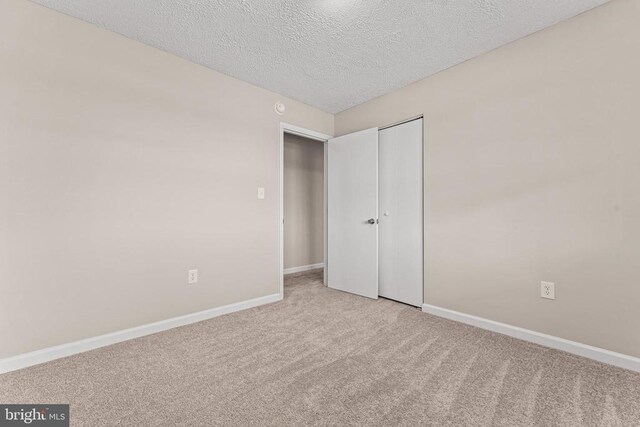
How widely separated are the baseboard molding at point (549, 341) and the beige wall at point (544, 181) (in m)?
0.05

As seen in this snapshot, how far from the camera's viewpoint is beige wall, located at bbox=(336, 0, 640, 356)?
5.77 feet

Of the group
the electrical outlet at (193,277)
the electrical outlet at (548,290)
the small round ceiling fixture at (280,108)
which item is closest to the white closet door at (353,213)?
the small round ceiling fixture at (280,108)

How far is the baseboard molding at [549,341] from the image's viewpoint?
173 centimetres

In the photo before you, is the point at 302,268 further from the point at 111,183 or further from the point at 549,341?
the point at 549,341

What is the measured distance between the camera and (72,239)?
194 centimetres

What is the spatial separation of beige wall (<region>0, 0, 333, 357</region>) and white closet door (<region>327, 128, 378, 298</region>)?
1140 mm

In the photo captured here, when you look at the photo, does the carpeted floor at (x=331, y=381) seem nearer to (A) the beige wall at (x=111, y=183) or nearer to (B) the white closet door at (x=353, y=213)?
(A) the beige wall at (x=111, y=183)

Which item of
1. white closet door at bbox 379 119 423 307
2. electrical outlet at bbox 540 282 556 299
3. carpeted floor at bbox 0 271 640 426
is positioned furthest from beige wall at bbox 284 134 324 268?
electrical outlet at bbox 540 282 556 299

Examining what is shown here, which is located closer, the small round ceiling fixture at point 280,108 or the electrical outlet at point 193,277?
the electrical outlet at point 193,277

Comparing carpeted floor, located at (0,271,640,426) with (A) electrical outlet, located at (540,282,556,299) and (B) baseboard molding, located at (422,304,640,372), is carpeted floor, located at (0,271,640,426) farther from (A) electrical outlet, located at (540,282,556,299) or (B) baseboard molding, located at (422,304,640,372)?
(A) electrical outlet, located at (540,282,556,299)

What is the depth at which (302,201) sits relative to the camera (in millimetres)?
4805

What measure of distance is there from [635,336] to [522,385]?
33.5 inches

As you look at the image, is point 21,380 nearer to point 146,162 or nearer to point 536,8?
point 146,162

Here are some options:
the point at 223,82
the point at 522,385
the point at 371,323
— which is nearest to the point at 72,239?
the point at 223,82
